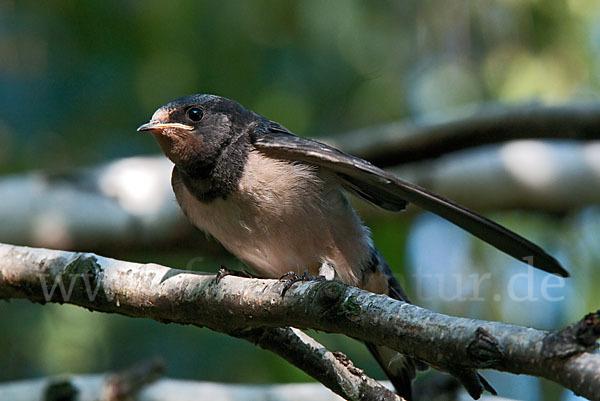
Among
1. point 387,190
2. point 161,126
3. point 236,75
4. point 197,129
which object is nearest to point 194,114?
point 197,129

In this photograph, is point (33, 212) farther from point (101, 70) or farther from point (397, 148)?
point (397, 148)

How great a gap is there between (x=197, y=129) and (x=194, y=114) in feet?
0.47

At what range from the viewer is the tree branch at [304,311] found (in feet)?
6.54

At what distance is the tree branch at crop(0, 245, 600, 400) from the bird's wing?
968mm

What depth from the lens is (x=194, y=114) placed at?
4.23 metres

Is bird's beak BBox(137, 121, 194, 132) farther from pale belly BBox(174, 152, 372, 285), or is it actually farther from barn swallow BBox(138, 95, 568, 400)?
pale belly BBox(174, 152, 372, 285)

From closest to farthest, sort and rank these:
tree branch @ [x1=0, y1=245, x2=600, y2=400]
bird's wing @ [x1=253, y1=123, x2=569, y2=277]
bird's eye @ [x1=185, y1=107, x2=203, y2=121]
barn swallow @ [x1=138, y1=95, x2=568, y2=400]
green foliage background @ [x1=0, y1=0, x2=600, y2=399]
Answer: tree branch @ [x1=0, y1=245, x2=600, y2=400]
bird's wing @ [x1=253, y1=123, x2=569, y2=277]
barn swallow @ [x1=138, y1=95, x2=568, y2=400]
bird's eye @ [x1=185, y1=107, x2=203, y2=121]
green foliage background @ [x1=0, y1=0, x2=600, y2=399]

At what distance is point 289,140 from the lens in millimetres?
3932

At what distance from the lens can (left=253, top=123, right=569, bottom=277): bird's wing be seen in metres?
3.29

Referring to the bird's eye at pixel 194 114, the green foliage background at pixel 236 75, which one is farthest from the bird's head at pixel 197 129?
the green foliage background at pixel 236 75

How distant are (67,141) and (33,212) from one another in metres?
2.12

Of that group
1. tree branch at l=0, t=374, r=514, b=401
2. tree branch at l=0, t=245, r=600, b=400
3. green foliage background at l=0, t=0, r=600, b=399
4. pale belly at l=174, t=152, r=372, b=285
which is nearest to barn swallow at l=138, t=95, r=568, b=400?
pale belly at l=174, t=152, r=372, b=285

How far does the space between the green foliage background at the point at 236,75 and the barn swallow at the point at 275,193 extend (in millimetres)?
2182

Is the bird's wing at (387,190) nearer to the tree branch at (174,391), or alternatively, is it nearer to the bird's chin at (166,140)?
the bird's chin at (166,140)
